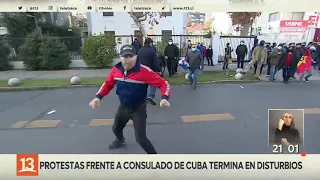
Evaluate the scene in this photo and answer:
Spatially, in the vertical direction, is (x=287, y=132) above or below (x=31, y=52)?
below

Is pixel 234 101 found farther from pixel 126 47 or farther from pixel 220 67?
pixel 126 47

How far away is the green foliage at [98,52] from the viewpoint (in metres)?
2.76

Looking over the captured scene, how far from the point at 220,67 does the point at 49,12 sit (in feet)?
9.19

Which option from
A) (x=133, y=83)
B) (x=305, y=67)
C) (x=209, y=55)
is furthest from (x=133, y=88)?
(x=209, y=55)

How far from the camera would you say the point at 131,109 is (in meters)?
2.18

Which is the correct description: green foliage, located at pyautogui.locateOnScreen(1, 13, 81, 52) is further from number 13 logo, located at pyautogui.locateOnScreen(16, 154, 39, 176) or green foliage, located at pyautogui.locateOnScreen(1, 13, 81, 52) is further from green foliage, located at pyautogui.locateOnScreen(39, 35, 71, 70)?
number 13 logo, located at pyautogui.locateOnScreen(16, 154, 39, 176)

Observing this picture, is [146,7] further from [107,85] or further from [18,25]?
[18,25]

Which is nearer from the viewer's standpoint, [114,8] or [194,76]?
[114,8]

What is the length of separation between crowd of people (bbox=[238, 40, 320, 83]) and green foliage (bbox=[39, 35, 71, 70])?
2.41m

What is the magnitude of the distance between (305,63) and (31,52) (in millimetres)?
3464

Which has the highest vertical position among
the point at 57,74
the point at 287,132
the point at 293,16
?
the point at 293,16

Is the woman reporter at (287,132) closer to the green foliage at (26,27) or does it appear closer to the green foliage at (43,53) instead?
the green foliage at (26,27)

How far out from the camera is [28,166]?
1.93m

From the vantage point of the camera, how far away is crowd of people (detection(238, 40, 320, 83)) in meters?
3.04
